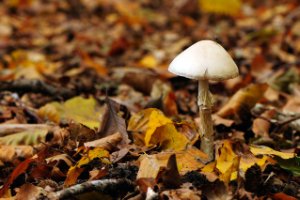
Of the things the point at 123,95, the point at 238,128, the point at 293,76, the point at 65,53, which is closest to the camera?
the point at 238,128

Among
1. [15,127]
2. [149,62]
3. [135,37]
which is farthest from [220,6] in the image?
[15,127]

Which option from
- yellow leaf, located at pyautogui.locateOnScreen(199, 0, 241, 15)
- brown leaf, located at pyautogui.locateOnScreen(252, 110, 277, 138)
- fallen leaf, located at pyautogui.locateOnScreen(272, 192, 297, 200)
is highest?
yellow leaf, located at pyautogui.locateOnScreen(199, 0, 241, 15)

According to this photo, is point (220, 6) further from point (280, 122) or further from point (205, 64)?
point (205, 64)

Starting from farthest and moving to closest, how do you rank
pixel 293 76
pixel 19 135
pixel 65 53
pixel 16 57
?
pixel 65 53 < pixel 16 57 < pixel 293 76 < pixel 19 135

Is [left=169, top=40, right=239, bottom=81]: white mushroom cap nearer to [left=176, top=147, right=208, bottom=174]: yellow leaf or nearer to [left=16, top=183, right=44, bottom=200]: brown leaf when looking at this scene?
[left=176, top=147, right=208, bottom=174]: yellow leaf

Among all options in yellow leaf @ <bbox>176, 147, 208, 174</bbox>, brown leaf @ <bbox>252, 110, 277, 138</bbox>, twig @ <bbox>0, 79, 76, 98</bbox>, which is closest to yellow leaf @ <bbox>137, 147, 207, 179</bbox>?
yellow leaf @ <bbox>176, 147, 208, 174</bbox>

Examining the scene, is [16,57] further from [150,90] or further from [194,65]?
[194,65]

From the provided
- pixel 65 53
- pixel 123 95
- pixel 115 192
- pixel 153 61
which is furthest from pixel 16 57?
pixel 115 192
